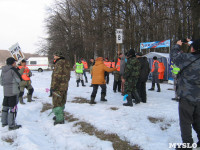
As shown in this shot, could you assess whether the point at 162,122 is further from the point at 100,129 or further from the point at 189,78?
the point at 189,78

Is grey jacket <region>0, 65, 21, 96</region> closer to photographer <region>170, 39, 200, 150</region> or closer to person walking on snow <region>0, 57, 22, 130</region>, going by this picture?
person walking on snow <region>0, 57, 22, 130</region>

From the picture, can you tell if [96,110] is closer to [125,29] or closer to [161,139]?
[161,139]

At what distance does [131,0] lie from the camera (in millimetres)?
19125

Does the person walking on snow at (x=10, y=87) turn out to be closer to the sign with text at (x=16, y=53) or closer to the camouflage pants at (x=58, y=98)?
the camouflage pants at (x=58, y=98)

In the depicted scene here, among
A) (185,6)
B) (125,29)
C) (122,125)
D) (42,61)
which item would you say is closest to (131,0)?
(125,29)

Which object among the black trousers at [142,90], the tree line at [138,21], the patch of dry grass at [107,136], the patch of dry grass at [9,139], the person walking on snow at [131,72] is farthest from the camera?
the tree line at [138,21]

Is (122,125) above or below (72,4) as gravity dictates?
below

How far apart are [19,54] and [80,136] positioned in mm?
6028

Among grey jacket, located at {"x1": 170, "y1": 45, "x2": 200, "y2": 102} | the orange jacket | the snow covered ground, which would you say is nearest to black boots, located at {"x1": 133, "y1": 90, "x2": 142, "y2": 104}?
the snow covered ground

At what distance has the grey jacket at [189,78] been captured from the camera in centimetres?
288

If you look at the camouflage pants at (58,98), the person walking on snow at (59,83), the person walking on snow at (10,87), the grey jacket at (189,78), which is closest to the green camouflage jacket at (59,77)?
A: the person walking on snow at (59,83)

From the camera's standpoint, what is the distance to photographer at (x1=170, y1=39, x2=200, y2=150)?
289 centimetres

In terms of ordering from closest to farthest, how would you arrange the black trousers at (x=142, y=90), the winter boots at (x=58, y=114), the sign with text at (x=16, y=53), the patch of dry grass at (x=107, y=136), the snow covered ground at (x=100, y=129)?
the patch of dry grass at (x=107, y=136) → the snow covered ground at (x=100, y=129) → the winter boots at (x=58, y=114) → the black trousers at (x=142, y=90) → the sign with text at (x=16, y=53)

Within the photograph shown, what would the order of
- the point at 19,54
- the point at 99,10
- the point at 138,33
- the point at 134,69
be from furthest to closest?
1. the point at 99,10
2. the point at 138,33
3. the point at 19,54
4. the point at 134,69
